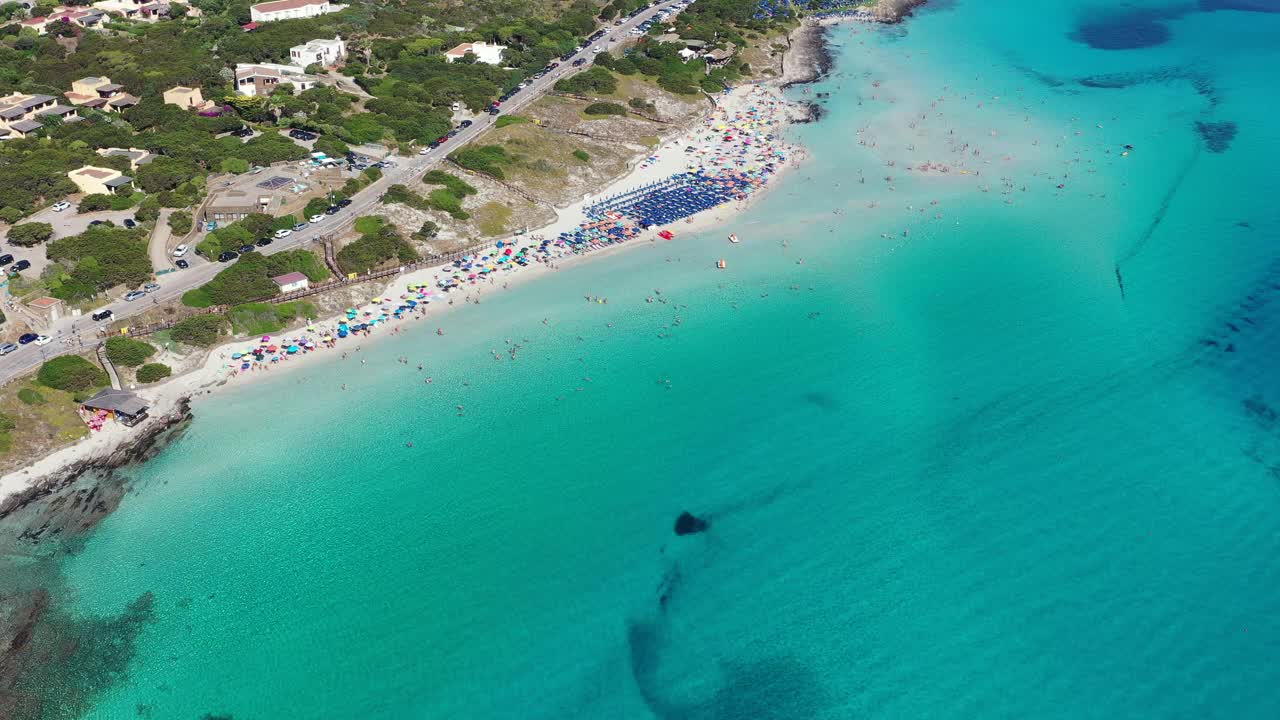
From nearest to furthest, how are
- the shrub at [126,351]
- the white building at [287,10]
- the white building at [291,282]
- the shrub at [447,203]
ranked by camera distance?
the shrub at [126,351], the white building at [291,282], the shrub at [447,203], the white building at [287,10]

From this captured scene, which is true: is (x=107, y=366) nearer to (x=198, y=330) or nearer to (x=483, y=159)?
(x=198, y=330)

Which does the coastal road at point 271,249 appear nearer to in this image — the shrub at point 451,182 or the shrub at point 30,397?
the shrub at point 451,182

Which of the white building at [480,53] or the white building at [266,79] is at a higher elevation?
the white building at [266,79]

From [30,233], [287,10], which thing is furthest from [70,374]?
[287,10]

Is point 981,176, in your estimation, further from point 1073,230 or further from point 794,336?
point 794,336

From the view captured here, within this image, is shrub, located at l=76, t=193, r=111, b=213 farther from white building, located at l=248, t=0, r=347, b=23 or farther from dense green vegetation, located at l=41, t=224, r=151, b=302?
white building, located at l=248, t=0, r=347, b=23

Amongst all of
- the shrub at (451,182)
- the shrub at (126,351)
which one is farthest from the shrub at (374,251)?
the shrub at (126,351)
